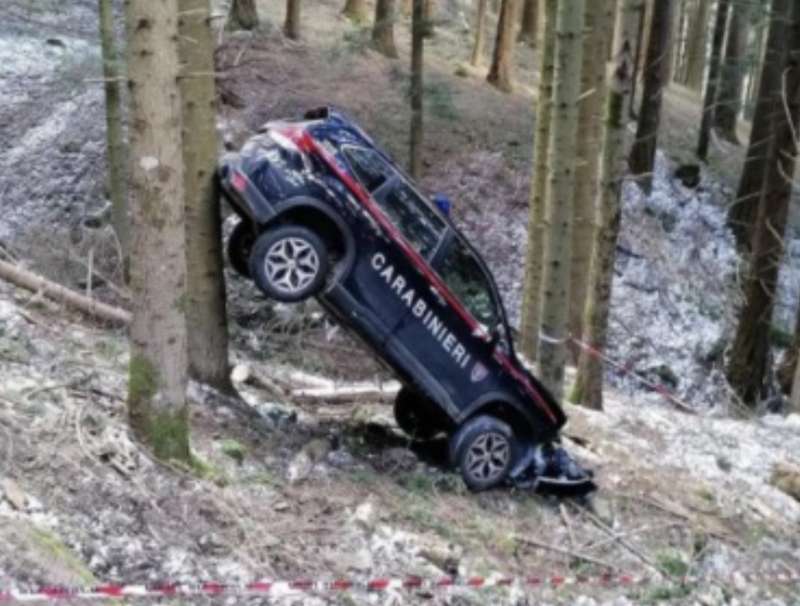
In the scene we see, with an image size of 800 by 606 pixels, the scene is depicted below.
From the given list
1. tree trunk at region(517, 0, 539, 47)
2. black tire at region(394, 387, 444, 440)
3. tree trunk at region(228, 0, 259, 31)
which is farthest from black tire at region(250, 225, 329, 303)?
tree trunk at region(517, 0, 539, 47)

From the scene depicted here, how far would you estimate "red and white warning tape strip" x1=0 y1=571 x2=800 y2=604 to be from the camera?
424 centimetres

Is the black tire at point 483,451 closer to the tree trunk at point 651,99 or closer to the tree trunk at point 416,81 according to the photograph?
the tree trunk at point 416,81

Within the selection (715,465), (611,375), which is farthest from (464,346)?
(611,375)

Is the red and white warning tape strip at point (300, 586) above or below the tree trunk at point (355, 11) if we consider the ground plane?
below

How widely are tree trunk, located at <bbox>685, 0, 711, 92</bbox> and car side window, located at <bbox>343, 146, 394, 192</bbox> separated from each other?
30.1 meters

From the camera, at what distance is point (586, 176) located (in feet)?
42.8

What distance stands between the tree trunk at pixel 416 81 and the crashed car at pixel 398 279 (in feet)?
24.1

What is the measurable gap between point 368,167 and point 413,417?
2418mm

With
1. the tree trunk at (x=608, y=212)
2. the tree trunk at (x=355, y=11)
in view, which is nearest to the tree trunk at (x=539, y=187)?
the tree trunk at (x=608, y=212)

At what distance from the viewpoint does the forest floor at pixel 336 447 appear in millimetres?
5383

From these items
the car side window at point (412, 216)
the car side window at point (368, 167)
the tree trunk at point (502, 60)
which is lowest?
the car side window at point (412, 216)

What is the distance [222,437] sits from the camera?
282 inches

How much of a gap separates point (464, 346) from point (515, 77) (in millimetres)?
17515

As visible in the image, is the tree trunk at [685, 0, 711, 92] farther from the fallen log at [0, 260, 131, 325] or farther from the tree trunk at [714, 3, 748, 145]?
the fallen log at [0, 260, 131, 325]
